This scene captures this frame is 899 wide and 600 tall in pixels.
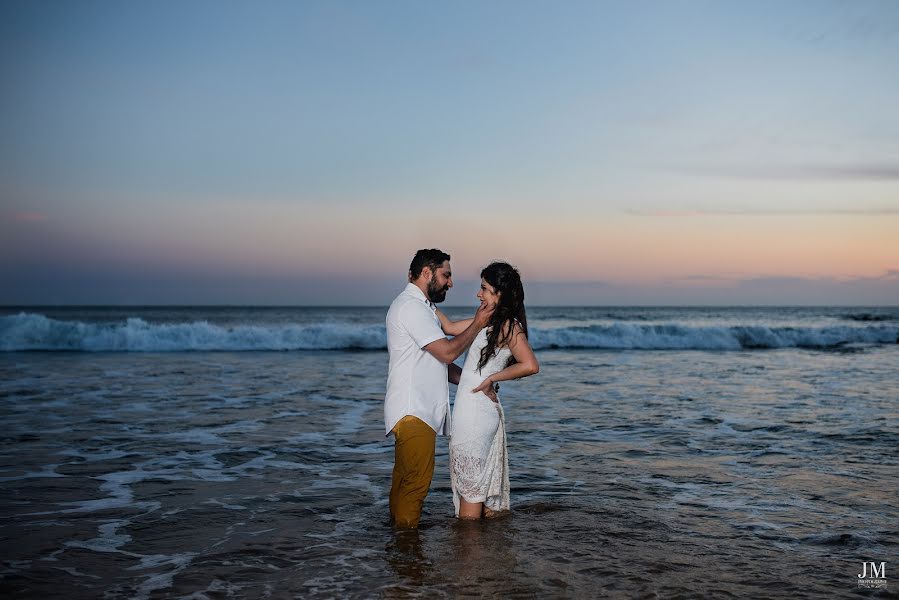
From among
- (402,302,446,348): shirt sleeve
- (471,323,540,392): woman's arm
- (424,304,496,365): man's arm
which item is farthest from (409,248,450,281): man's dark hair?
(471,323,540,392): woman's arm

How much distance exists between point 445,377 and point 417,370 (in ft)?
0.90

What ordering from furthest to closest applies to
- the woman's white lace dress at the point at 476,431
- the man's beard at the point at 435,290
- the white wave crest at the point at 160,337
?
the white wave crest at the point at 160,337
the woman's white lace dress at the point at 476,431
the man's beard at the point at 435,290

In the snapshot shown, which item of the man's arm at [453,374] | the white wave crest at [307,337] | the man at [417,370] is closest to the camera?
the man at [417,370]

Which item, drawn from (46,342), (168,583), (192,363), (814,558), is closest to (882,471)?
(814,558)

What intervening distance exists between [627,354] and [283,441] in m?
19.4

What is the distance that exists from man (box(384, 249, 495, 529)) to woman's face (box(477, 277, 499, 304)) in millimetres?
54

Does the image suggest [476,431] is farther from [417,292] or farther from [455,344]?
[417,292]

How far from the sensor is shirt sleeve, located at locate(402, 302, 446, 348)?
17.0ft

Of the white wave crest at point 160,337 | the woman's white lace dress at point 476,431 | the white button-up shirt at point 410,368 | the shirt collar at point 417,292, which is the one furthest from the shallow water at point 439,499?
the white wave crest at point 160,337

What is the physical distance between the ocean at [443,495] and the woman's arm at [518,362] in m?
1.26

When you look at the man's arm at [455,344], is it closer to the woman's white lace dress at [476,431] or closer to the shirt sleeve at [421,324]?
the shirt sleeve at [421,324]

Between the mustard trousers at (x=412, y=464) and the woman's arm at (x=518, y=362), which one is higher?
the woman's arm at (x=518, y=362)

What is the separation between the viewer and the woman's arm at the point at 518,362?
5496mm

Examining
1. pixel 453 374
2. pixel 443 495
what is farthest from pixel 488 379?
pixel 443 495
